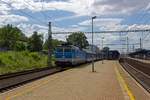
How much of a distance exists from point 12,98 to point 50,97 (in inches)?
63.3

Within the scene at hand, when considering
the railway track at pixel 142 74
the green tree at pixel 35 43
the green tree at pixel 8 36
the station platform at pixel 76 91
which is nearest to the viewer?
the station platform at pixel 76 91

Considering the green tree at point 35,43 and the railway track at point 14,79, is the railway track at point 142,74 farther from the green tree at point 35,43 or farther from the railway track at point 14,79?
the green tree at point 35,43

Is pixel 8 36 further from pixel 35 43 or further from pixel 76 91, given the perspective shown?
pixel 76 91

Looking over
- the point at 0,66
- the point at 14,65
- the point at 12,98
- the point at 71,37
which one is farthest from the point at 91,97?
the point at 71,37

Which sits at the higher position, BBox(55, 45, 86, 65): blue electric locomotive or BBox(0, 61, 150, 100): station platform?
BBox(55, 45, 86, 65): blue electric locomotive

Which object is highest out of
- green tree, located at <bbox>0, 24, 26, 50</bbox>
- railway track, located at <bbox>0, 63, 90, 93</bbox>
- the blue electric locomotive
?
green tree, located at <bbox>0, 24, 26, 50</bbox>

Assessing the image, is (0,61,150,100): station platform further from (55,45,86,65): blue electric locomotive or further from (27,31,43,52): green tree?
(27,31,43,52): green tree

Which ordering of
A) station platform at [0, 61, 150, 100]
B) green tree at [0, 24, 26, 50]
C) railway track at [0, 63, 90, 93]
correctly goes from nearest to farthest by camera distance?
station platform at [0, 61, 150, 100] < railway track at [0, 63, 90, 93] < green tree at [0, 24, 26, 50]

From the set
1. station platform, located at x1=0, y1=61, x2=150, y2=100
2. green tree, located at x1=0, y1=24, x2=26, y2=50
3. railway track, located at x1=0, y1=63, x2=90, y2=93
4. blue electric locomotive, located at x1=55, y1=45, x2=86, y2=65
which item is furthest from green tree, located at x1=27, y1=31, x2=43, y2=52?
station platform, located at x1=0, y1=61, x2=150, y2=100

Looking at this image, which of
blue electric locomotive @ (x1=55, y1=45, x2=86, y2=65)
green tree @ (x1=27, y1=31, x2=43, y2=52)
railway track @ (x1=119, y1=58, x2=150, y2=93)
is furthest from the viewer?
green tree @ (x1=27, y1=31, x2=43, y2=52)

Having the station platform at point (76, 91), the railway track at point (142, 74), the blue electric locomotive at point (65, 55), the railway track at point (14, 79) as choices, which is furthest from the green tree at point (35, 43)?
the station platform at point (76, 91)

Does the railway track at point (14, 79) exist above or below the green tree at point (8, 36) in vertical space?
below

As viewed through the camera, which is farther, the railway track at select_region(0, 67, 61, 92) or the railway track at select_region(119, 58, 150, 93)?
the railway track at select_region(119, 58, 150, 93)

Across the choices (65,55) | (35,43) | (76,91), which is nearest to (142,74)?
(76,91)
